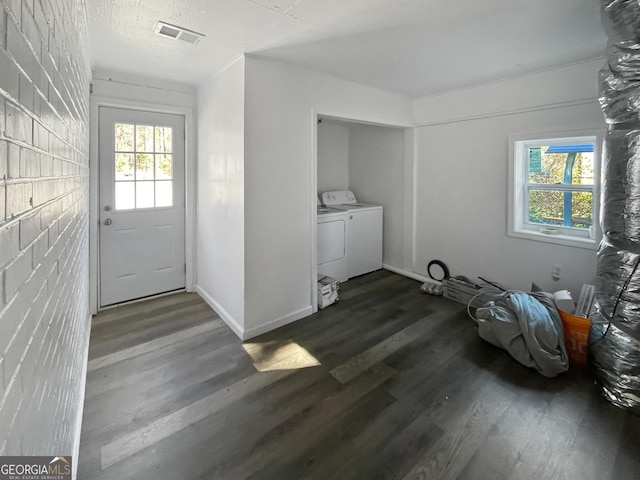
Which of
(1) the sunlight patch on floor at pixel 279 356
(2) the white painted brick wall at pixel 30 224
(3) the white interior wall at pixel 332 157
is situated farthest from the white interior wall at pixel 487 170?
(2) the white painted brick wall at pixel 30 224

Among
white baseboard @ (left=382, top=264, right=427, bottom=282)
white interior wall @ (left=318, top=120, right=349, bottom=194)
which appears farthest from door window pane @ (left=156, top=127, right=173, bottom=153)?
white baseboard @ (left=382, top=264, right=427, bottom=282)

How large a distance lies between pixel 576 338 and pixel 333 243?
2.53 m

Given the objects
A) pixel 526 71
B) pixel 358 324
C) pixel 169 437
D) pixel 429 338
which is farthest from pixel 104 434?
pixel 526 71

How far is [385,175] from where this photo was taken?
182 inches

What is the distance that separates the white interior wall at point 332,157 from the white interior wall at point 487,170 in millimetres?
1292

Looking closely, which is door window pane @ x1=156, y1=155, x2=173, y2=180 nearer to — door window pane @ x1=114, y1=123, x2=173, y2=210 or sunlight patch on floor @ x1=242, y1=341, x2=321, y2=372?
door window pane @ x1=114, y1=123, x2=173, y2=210

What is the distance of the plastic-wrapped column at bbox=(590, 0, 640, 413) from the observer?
1.83 m

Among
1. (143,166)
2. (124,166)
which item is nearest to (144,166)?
(143,166)

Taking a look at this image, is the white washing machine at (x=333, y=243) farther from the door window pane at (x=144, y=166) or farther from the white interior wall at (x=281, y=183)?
the door window pane at (x=144, y=166)

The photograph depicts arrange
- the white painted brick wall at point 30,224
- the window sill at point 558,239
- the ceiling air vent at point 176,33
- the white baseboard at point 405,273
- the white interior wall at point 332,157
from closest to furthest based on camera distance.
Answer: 1. the white painted brick wall at point 30,224
2. the ceiling air vent at point 176,33
3. the window sill at point 558,239
4. the white baseboard at point 405,273
5. the white interior wall at point 332,157

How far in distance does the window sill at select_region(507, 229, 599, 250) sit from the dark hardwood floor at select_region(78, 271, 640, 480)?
1.19 metres

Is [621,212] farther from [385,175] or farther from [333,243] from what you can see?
[385,175]

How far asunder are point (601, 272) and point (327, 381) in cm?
196

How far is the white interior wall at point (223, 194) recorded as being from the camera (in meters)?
2.72
